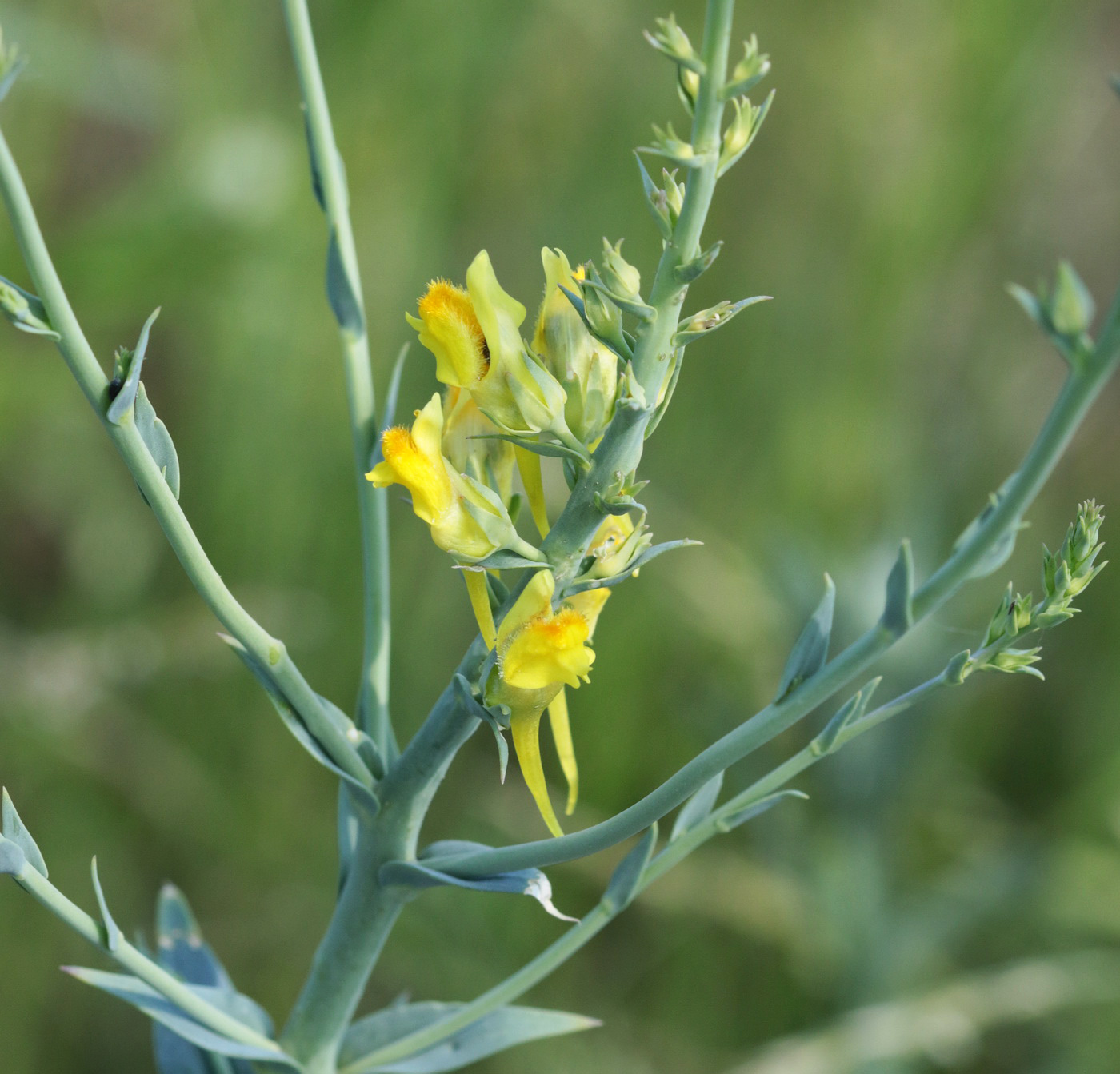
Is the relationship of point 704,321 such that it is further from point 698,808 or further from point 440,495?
point 698,808

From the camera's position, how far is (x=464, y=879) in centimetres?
84

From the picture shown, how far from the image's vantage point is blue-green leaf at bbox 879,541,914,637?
64 cm

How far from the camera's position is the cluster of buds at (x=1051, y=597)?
0.72 meters

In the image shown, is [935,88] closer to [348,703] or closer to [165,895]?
[348,703]

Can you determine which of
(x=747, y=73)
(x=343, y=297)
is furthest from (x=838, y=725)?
(x=343, y=297)

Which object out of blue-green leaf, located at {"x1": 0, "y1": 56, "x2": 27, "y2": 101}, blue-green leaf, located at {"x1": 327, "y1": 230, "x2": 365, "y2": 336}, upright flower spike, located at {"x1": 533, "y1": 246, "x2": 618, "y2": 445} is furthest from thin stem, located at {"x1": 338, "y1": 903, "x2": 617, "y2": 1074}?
blue-green leaf, located at {"x1": 0, "y1": 56, "x2": 27, "y2": 101}

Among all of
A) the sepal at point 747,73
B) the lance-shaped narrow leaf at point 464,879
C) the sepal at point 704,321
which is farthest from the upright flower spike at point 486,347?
the lance-shaped narrow leaf at point 464,879

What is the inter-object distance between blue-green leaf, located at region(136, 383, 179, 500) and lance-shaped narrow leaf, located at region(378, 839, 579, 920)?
33cm

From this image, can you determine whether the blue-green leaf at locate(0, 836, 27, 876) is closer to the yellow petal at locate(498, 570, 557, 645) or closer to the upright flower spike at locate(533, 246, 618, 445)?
the yellow petal at locate(498, 570, 557, 645)

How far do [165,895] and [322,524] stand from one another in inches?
51.5

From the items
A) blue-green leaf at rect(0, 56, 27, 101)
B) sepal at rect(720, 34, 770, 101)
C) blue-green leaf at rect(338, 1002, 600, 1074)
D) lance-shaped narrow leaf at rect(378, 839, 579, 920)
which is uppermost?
blue-green leaf at rect(0, 56, 27, 101)

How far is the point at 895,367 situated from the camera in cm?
273

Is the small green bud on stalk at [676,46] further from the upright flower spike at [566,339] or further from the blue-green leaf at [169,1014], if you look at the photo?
the blue-green leaf at [169,1014]

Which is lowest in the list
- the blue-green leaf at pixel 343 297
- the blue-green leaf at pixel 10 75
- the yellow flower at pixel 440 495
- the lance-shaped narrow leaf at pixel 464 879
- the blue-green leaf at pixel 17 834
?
the lance-shaped narrow leaf at pixel 464 879
